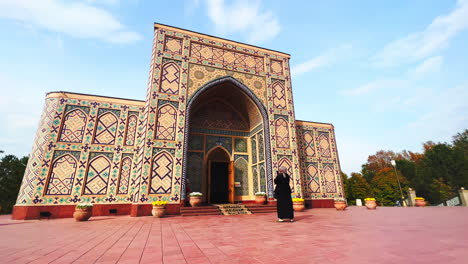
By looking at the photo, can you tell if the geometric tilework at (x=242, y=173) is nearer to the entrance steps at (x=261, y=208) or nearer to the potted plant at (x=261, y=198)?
the potted plant at (x=261, y=198)

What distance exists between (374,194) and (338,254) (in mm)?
39931

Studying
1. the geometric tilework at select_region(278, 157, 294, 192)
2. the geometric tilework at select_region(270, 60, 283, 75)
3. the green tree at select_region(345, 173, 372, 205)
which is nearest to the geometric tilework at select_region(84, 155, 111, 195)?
the geometric tilework at select_region(278, 157, 294, 192)

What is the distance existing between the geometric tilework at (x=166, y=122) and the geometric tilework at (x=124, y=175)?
2506 mm

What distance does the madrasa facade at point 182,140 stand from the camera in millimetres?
9891

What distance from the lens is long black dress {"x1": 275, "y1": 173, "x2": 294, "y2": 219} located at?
6.36m

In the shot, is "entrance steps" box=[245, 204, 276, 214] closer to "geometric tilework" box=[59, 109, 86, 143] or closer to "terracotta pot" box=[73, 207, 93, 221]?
"terracotta pot" box=[73, 207, 93, 221]

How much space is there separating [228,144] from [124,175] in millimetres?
6437

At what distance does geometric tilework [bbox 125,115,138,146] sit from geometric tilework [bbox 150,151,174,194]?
8.45 feet

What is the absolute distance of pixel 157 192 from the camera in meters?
9.59

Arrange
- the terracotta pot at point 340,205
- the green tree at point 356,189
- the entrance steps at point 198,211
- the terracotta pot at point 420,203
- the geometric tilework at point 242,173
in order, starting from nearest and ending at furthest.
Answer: the entrance steps at point 198,211, the terracotta pot at point 340,205, the geometric tilework at point 242,173, the terracotta pot at point 420,203, the green tree at point 356,189

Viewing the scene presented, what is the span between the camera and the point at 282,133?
43.3 feet

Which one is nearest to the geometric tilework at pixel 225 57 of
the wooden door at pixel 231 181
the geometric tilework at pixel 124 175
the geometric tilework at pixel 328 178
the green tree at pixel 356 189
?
the wooden door at pixel 231 181

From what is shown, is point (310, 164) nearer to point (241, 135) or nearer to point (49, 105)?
point (241, 135)

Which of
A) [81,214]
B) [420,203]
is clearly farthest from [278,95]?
[81,214]
